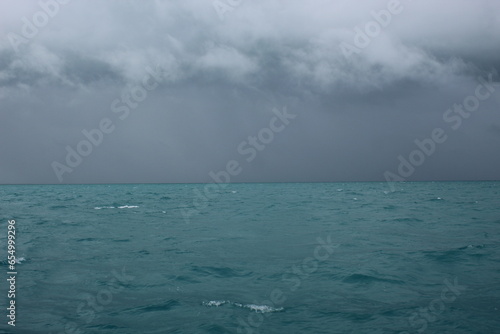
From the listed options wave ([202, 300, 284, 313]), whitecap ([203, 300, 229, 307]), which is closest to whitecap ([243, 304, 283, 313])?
wave ([202, 300, 284, 313])

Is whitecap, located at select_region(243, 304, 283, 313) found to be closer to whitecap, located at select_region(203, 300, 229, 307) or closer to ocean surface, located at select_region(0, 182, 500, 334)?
ocean surface, located at select_region(0, 182, 500, 334)

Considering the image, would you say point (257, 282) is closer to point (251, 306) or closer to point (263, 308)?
point (251, 306)

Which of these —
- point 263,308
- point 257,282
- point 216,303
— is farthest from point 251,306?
point 257,282

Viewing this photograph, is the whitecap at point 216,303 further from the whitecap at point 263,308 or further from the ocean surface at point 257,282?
the whitecap at point 263,308

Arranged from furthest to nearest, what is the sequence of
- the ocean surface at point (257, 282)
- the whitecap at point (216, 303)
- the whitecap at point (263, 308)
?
the whitecap at point (216, 303), the whitecap at point (263, 308), the ocean surface at point (257, 282)

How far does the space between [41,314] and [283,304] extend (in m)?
7.45

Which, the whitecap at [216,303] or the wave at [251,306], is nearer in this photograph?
the wave at [251,306]

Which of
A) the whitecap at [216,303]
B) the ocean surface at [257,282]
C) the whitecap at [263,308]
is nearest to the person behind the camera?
the ocean surface at [257,282]

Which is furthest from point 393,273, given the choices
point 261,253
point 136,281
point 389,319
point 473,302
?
point 136,281

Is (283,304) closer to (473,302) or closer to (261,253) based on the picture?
(473,302)

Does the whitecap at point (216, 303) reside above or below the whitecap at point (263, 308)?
above

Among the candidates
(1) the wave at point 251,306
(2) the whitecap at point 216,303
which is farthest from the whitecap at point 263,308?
(2) the whitecap at point 216,303

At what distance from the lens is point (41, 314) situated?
36.4 feet

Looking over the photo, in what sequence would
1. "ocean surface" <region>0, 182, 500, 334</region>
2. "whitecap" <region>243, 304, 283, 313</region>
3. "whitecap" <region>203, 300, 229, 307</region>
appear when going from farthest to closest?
"whitecap" <region>203, 300, 229, 307</region>, "whitecap" <region>243, 304, 283, 313</region>, "ocean surface" <region>0, 182, 500, 334</region>
